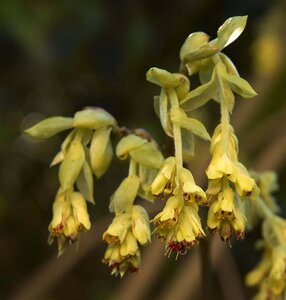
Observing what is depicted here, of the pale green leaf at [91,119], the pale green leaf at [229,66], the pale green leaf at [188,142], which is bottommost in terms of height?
the pale green leaf at [188,142]

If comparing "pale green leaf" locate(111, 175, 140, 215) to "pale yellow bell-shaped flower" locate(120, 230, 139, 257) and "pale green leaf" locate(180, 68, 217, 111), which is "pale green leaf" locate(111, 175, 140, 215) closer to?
"pale yellow bell-shaped flower" locate(120, 230, 139, 257)

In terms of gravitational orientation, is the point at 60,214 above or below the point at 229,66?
below

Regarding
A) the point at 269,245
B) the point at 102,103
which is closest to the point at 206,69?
the point at 269,245

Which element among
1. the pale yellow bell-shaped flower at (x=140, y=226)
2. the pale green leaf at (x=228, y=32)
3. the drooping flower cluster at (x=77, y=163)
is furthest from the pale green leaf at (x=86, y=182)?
the pale green leaf at (x=228, y=32)

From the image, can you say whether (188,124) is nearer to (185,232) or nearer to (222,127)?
(222,127)

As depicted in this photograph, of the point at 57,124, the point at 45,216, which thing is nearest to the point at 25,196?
the point at 45,216

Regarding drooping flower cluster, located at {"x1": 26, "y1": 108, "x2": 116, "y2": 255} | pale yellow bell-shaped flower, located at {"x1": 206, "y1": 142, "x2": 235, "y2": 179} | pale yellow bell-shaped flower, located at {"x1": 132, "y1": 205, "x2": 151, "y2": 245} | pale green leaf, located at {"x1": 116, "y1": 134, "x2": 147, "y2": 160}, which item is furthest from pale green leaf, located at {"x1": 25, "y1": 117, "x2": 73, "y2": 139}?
pale yellow bell-shaped flower, located at {"x1": 206, "y1": 142, "x2": 235, "y2": 179}

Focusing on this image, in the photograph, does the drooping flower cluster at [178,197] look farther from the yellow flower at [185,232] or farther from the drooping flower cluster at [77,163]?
the drooping flower cluster at [77,163]
